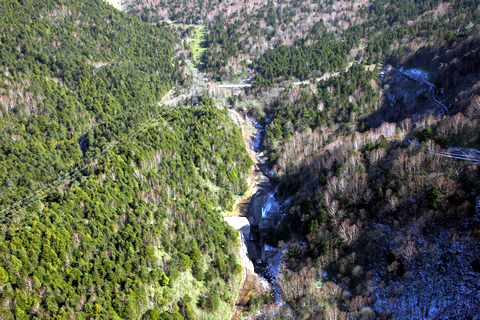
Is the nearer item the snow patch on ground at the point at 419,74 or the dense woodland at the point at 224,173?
the dense woodland at the point at 224,173

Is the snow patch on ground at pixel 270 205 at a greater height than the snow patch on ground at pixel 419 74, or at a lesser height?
lesser

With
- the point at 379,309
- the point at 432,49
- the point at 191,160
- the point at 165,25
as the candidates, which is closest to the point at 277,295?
the point at 379,309

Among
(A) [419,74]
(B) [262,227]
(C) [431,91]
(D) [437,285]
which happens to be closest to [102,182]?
(B) [262,227]

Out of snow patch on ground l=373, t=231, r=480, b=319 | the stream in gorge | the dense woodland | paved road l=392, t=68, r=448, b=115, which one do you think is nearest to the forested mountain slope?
the dense woodland

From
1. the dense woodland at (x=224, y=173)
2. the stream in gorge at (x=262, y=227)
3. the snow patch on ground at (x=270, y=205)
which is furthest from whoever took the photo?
the snow patch on ground at (x=270, y=205)

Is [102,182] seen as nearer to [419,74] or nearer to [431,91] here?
[431,91]

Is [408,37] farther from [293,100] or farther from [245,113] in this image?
[245,113]

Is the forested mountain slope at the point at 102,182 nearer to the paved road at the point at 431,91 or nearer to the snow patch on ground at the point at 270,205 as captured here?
the snow patch on ground at the point at 270,205

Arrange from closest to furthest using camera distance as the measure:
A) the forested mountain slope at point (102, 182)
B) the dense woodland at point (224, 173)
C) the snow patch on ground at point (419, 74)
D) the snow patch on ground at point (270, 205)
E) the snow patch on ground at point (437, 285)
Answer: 1. the snow patch on ground at point (437, 285)
2. the dense woodland at point (224, 173)
3. the forested mountain slope at point (102, 182)
4. the snow patch on ground at point (270, 205)
5. the snow patch on ground at point (419, 74)

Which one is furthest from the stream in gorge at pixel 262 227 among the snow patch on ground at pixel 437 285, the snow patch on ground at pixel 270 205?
the snow patch on ground at pixel 437 285
